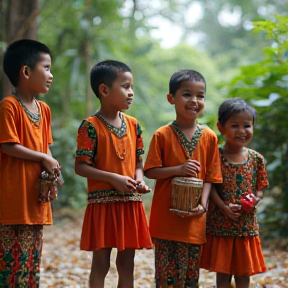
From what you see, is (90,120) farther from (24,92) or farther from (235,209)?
(235,209)

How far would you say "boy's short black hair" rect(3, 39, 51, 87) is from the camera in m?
3.12

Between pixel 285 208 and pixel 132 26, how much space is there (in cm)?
673

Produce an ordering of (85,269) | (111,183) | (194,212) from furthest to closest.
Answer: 1. (85,269)
2. (194,212)
3. (111,183)

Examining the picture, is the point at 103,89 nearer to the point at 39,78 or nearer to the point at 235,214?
the point at 39,78

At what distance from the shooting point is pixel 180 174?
315 centimetres

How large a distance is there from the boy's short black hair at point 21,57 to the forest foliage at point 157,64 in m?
2.49

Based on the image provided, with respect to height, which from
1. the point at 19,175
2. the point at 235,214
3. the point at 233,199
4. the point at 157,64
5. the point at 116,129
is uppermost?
the point at 157,64

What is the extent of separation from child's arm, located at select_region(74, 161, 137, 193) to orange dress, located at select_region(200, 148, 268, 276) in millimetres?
810

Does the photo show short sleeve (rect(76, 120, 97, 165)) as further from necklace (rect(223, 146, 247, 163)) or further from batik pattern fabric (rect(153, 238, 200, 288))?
necklace (rect(223, 146, 247, 163))

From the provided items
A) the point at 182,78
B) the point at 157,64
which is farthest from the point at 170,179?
the point at 157,64

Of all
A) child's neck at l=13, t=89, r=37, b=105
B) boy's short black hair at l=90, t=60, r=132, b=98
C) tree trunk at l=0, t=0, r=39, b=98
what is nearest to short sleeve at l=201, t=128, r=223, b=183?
boy's short black hair at l=90, t=60, r=132, b=98

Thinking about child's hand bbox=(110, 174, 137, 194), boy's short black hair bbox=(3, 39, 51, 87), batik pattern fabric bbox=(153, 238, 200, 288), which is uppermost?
boy's short black hair bbox=(3, 39, 51, 87)

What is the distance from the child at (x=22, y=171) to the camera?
292 cm

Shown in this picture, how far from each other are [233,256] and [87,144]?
138 centimetres
